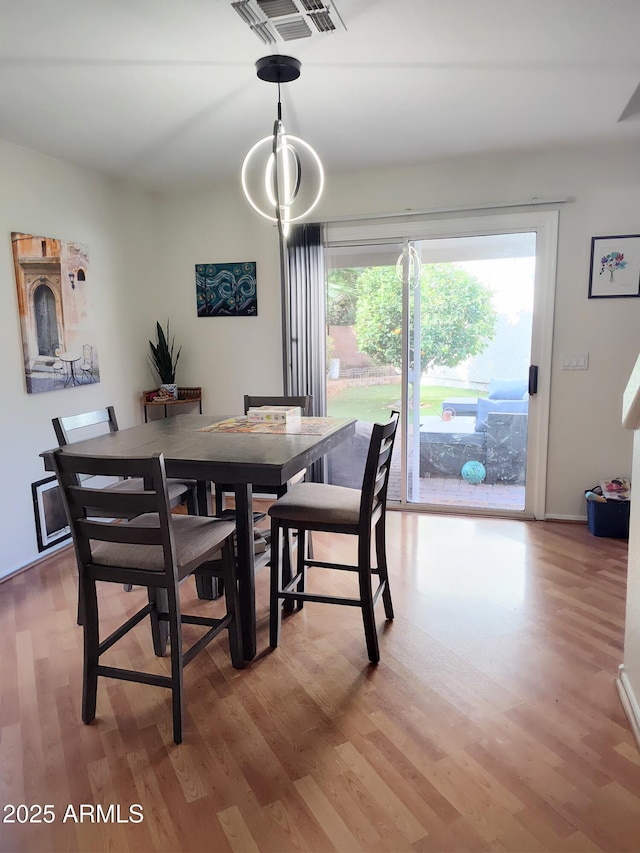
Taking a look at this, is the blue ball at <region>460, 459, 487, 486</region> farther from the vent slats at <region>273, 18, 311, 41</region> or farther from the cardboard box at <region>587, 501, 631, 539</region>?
the vent slats at <region>273, 18, 311, 41</region>

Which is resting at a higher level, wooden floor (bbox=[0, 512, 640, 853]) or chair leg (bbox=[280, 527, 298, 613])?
chair leg (bbox=[280, 527, 298, 613])

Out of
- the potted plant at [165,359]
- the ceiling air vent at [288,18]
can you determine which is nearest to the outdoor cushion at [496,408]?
the potted plant at [165,359]

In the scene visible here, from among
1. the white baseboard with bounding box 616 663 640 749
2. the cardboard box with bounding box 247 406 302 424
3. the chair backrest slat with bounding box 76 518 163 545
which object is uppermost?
the cardboard box with bounding box 247 406 302 424

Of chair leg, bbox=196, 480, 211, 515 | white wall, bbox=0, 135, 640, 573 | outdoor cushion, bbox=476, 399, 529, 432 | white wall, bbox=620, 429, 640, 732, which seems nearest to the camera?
white wall, bbox=620, 429, 640, 732

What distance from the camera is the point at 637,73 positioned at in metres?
2.56

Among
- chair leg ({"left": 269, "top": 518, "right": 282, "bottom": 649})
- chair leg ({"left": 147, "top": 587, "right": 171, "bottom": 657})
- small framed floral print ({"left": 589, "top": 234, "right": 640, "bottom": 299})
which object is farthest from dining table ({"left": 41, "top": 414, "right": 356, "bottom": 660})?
small framed floral print ({"left": 589, "top": 234, "right": 640, "bottom": 299})

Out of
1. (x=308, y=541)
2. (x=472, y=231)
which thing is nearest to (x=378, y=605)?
(x=308, y=541)

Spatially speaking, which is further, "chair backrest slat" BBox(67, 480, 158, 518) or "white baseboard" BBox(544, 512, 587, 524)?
"white baseboard" BBox(544, 512, 587, 524)

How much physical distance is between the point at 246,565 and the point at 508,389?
8.34 ft

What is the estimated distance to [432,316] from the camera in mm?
4168

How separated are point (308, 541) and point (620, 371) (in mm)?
2329

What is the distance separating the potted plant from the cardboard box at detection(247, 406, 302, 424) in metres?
1.76

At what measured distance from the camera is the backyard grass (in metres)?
4.25

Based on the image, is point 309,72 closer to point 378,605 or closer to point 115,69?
point 115,69
